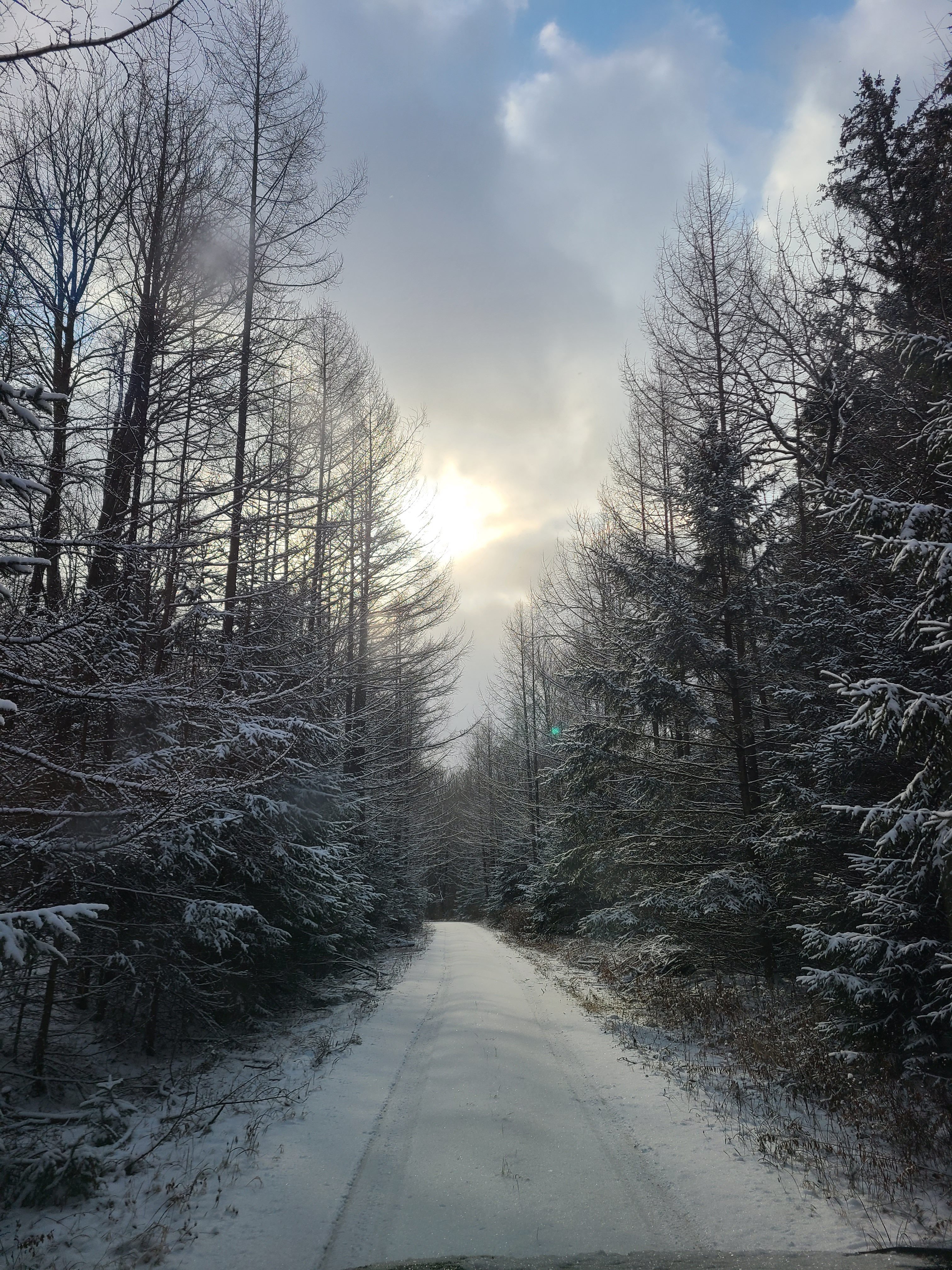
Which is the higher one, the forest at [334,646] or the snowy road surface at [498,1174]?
the forest at [334,646]

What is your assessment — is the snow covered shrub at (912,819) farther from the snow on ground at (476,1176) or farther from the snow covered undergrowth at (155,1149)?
the snow covered undergrowth at (155,1149)

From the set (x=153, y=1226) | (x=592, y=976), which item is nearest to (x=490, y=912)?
(x=592, y=976)

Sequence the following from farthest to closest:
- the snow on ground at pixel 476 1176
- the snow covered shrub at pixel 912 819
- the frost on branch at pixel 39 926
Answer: the snow covered shrub at pixel 912 819 < the snow on ground at pixel 476 1176 < the frost on branch at pixel 39 926

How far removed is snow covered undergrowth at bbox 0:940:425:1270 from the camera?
3992mm

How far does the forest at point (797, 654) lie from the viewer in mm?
5656

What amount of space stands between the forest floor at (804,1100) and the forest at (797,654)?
0.33 m

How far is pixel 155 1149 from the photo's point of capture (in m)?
5.12

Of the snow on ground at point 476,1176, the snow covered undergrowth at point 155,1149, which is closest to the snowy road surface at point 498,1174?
the snow on ground at point 476,1176

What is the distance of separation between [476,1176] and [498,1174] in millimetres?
168

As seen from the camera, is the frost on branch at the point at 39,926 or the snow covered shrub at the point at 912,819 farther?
the snow covered shrub at the point at 912,819

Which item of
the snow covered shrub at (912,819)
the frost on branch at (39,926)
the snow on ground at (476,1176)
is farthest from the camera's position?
the snow covered shrub at (912,819)

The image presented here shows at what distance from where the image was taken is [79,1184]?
4.45 m

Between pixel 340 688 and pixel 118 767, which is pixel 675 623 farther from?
pixel 118 767

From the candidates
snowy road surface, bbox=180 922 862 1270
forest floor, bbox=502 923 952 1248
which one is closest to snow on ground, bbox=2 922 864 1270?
snowy road surface, bbox=180 922 862 1270
